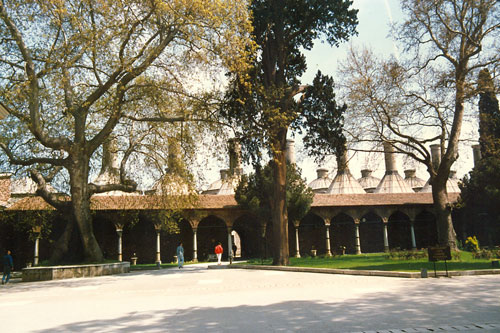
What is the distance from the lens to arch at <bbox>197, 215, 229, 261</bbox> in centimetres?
3036

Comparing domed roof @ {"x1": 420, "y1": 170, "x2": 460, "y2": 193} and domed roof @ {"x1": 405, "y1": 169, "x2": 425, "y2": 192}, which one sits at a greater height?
domed roof @ {"x1": 405, "y1": 169, "x2": 425, "y2": 192}

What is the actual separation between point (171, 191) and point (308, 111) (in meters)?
6.45

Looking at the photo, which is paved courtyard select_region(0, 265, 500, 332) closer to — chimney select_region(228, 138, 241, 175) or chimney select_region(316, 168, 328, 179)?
chimney select_region(228, 138, 241, 175)

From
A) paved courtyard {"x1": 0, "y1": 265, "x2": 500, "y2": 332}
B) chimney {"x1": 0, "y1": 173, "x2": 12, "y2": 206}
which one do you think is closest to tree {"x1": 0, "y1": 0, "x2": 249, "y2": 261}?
paved courtyard {"x1": 0, "y1": 265, "x2": 500, "y2": 332}

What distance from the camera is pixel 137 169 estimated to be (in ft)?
64.7

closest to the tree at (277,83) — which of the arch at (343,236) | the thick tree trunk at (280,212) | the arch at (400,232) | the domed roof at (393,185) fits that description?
the thick tree trunk at (280,212)

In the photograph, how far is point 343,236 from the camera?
32.1 metres

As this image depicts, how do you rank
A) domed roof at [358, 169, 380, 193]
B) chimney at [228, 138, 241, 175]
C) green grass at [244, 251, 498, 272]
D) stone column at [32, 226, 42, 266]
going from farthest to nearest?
domed roof at [358, 169, 380, 193] → stone column at [32, 226, 42, 266] → chimney at [228, 138, 241, 175] → green grass at [244, 251, 498, 272]

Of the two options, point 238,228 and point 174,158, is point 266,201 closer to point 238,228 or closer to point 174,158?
point 238,228

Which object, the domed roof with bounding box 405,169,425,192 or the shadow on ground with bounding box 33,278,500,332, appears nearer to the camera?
the shadow on ground with bounding box 33,278,500,332

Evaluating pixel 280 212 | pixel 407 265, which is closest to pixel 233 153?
pixel 280 212

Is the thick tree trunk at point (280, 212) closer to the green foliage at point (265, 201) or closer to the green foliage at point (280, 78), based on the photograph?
the green foliage at point (280, 78)

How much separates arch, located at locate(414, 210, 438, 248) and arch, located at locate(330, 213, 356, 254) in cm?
456

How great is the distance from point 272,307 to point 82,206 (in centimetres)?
1153
